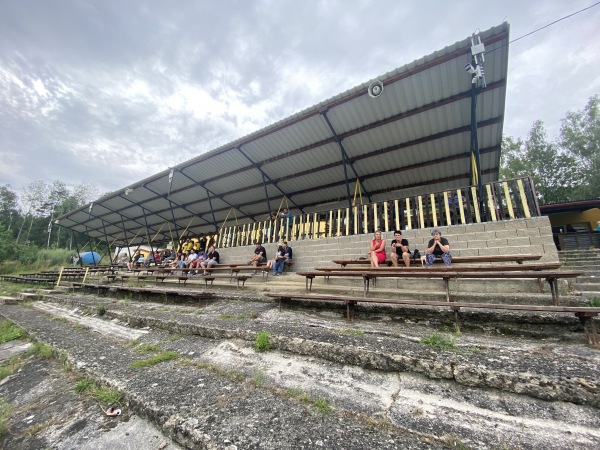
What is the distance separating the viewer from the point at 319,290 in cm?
495

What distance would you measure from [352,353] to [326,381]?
32cm

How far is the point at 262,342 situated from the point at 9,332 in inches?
202

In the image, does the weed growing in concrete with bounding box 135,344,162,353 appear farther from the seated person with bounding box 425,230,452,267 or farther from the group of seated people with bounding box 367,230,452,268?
the seated person with bounding box 425,230,452,267

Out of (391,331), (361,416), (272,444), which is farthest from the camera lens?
(391,331)

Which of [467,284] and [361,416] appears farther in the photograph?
[467,284]

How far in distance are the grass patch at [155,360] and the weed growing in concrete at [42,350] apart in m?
1.55

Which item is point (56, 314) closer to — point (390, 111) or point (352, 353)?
point (352, 353)

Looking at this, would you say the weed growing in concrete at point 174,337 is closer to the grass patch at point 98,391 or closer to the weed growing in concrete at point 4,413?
the grass patch at point 98,391

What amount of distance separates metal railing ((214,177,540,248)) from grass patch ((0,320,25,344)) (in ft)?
19.3

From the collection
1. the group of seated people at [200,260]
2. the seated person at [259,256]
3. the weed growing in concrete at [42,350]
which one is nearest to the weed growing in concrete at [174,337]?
the weed growing in concrete at [42,350]

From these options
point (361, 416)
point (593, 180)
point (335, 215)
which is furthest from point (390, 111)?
point (593, 180)

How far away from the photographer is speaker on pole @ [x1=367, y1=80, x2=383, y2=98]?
5.60 m

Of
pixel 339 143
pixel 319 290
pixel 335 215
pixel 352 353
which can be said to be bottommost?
pixel 352 353

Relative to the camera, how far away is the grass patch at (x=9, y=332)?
3.98 m
